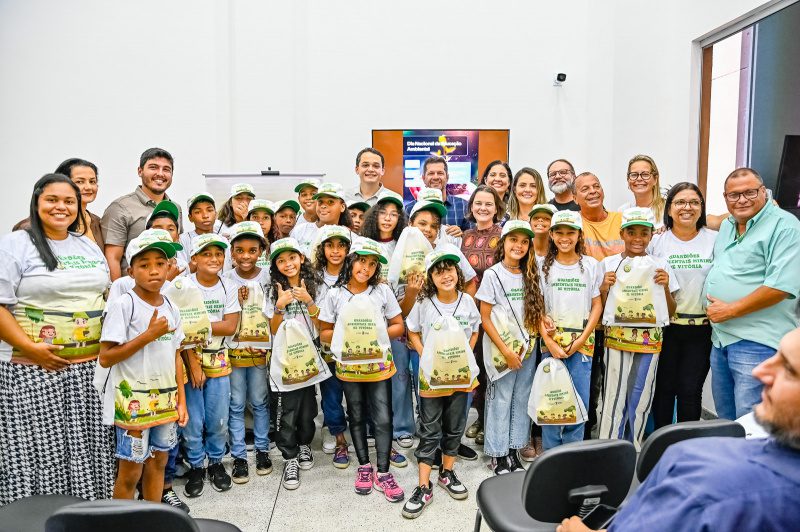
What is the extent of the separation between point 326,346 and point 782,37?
12.4ft

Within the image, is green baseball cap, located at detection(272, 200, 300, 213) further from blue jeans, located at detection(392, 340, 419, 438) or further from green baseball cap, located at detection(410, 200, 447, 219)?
blue jeans, located at detection(392, 340, 419, 438)

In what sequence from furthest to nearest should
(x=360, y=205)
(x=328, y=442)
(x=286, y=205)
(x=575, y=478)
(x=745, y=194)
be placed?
(x=360, y=205) → (x=286, y=205) → (x=328, y=442) → (x=745, y=194) → (x=575, y=478)

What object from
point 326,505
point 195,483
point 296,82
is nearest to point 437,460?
point 326,505

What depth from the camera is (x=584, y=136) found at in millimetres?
6449

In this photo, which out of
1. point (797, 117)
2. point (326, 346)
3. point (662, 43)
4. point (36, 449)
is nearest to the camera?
point (36, 449)

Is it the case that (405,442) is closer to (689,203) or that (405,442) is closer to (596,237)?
(596,237)

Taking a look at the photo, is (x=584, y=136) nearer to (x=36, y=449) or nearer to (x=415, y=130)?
(x=415, y=130)

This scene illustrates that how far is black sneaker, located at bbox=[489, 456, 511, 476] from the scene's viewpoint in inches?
122

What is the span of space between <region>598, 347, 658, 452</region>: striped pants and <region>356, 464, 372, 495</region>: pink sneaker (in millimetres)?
1397

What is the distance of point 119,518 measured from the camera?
130cm

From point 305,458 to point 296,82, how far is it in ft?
14.8

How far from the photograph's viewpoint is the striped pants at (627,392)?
3.03 meters

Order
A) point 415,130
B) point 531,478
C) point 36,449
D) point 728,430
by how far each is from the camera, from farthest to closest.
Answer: point 415,130 < point 36,449 < point 728,430 < point 531,478

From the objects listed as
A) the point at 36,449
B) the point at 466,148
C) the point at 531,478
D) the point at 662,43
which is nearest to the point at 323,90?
the point at 466,148
